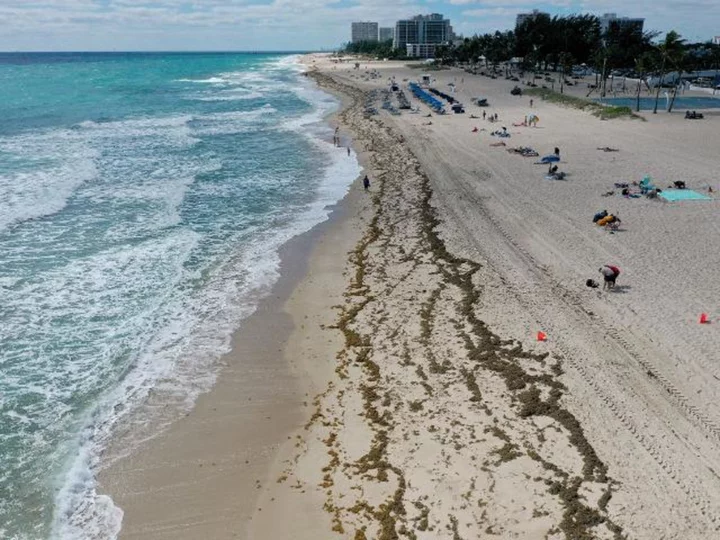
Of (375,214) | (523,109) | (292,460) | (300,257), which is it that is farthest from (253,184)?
(523,109)

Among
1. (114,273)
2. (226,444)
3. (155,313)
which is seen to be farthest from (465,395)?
(114,273)

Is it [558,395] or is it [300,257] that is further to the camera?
[300,257]

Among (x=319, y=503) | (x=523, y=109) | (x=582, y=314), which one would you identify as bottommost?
(x=319, y=503)

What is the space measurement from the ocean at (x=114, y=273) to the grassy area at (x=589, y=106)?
25.6m

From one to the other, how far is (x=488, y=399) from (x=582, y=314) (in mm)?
5209

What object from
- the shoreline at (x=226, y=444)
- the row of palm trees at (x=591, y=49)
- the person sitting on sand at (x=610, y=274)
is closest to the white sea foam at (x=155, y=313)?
the shoreline at (x=226, y=444)

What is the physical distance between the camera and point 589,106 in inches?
2137

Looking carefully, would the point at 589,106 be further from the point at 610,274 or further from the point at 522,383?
the point at 522,383

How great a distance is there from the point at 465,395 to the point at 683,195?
64.5ft

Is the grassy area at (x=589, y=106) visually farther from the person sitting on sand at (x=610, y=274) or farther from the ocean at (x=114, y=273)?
the person sitting on sand at (x=610, y=274)

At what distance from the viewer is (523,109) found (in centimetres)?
5816

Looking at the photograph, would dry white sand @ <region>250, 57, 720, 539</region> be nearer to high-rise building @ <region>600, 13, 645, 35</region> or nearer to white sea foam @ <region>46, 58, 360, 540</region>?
white sea foam @ <region>46, 58, 360, 540</region>

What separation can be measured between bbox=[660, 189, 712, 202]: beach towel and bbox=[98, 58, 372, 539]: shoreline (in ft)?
59.4

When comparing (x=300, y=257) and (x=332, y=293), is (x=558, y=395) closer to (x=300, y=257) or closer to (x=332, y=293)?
(x=332, y=293)
